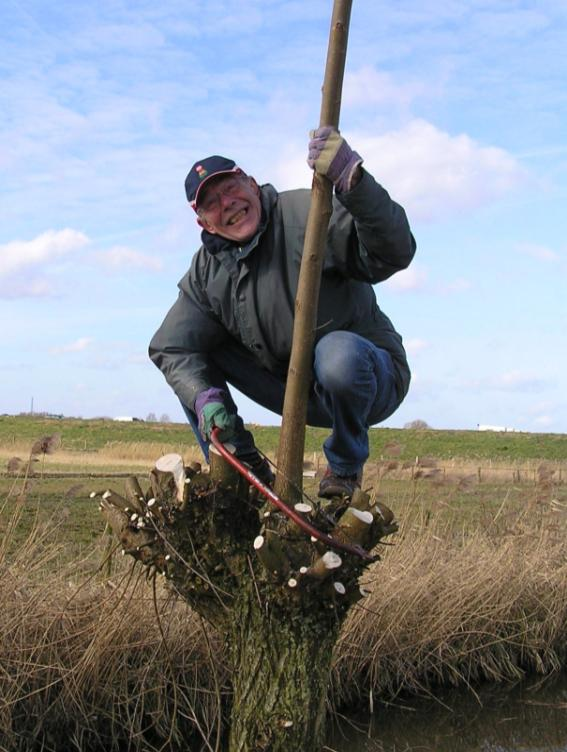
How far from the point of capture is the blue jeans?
3.47 metres

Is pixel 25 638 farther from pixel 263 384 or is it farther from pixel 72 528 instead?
pixel 72 528

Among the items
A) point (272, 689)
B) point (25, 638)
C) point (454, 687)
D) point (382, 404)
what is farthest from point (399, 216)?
point (454, 687)

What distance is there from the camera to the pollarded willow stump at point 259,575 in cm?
303

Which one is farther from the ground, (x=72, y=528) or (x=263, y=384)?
(x=263, y=384)

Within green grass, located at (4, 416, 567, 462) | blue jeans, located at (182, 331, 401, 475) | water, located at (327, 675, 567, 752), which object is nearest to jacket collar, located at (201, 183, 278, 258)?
blue jeans, located at (182, 331, 401, 475)

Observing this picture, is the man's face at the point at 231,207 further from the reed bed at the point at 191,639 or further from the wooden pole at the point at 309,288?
the reed bed at the point at 191,639

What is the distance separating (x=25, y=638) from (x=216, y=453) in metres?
1.62

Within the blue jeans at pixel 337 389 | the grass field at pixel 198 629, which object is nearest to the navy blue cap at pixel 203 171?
the blue jeans at pixel 337 389

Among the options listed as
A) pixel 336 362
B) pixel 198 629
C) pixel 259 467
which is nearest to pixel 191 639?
pixel 198 629

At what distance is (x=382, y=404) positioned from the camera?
13.0 ft

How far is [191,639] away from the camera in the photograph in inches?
176

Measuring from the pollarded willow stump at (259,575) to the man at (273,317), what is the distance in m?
0.36

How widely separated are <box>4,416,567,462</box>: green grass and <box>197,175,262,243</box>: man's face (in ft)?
75.5

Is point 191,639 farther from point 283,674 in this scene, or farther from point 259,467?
point 283,674
